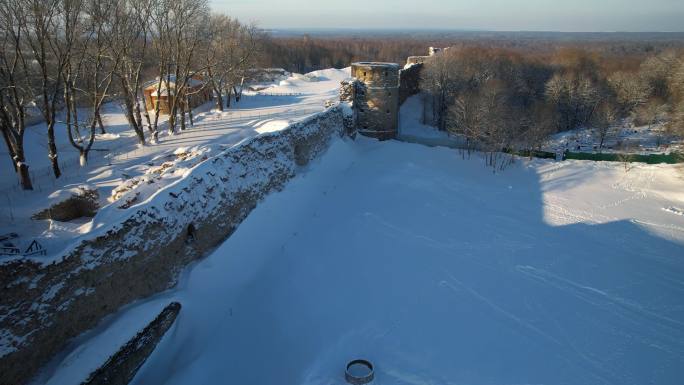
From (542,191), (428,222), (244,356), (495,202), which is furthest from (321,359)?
(542,191)

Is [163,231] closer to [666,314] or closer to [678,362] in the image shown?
[678,362]

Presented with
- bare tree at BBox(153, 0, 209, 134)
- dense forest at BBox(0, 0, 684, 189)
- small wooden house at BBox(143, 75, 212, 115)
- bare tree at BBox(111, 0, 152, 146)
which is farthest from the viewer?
small wooden house at BBox(143, 75, 212, 115)

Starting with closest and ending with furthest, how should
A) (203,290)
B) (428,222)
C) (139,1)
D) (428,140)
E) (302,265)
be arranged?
(203,290)
(302,265)
(428,222)
(139,1)
(428,140)

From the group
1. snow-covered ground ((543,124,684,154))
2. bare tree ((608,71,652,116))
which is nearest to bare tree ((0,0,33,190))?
snow-covered ground ((543,124,684,154))

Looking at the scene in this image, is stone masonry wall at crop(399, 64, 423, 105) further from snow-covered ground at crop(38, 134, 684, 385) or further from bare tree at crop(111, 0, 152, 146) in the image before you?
bare tree at crop(111, 0, 152, 146)

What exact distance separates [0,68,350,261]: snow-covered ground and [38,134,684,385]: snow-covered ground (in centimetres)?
195

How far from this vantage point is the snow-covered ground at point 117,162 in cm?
764

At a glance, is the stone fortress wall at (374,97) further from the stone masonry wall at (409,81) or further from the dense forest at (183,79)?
the stone masonry wall at (409,81)

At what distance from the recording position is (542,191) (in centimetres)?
1612

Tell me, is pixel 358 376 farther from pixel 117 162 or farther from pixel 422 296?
pixel 117 162

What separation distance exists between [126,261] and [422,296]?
588 cm

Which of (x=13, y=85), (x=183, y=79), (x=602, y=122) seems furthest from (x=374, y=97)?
(x=602, y=122)

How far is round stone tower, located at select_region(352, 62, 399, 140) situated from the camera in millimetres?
18694

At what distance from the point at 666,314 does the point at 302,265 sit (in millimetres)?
8092
